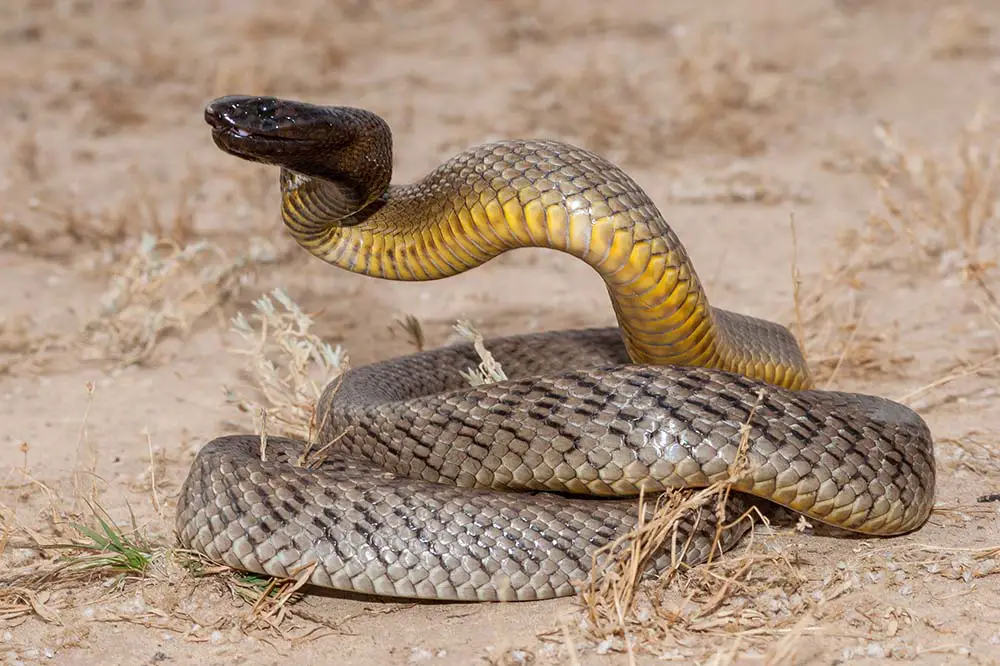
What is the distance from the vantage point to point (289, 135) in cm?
443

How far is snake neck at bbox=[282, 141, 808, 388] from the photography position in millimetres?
4473

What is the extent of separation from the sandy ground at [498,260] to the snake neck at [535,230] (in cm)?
92

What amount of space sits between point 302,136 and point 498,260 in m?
4.15

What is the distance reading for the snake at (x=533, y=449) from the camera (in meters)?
4.36

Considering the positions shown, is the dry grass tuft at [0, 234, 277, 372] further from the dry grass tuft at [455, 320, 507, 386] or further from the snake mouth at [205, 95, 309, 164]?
the snake mouth at [205, 95, 309, 164]

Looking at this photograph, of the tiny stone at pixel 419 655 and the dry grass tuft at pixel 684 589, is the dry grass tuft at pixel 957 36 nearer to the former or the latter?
the dry grass tuft at pixel 684 589

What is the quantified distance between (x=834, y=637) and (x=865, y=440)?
0.78 meters

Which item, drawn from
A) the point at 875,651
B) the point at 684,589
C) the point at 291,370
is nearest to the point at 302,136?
the point at 291,370

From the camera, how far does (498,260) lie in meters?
8.55

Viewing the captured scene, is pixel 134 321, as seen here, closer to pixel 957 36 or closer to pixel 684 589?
pixel 684 589

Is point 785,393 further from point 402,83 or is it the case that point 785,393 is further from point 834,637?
point 402,83

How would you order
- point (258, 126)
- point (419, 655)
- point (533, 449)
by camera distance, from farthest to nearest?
point (533, 449) < point (258, 126) < point (419, 655)

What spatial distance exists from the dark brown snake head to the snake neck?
0.38 feet

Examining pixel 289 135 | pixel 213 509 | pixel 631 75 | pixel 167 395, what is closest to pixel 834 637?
pixel 213 509
